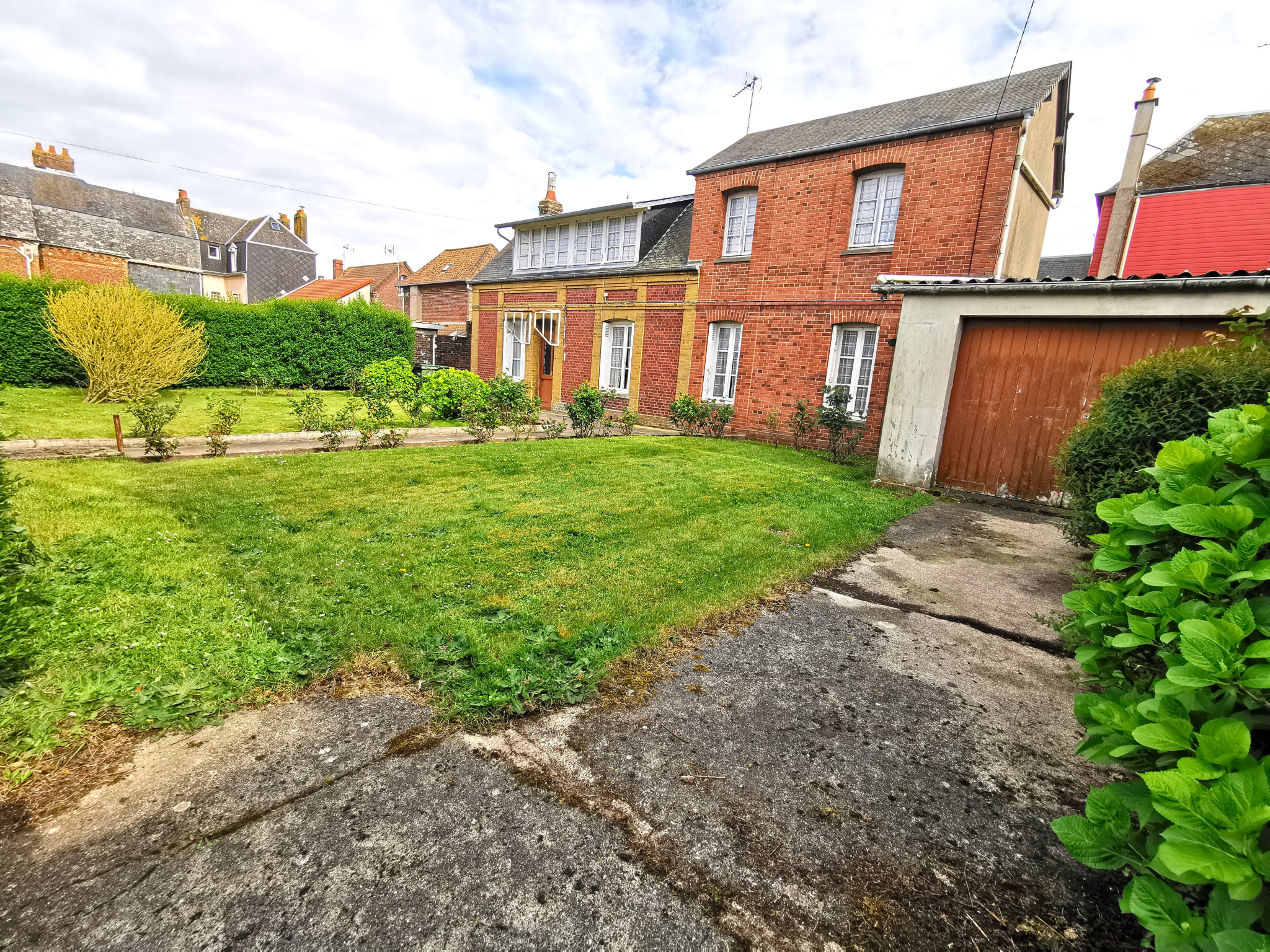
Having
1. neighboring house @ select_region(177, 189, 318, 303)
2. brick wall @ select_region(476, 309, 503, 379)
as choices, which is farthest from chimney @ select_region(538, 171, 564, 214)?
neighboring house @ select_region(177, 189, 318, 303)

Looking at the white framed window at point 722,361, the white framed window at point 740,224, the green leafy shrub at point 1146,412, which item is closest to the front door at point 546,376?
the white framed window at point 722,361

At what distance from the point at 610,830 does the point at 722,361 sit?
515 inches

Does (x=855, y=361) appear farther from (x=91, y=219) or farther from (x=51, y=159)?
(x=51, y=159)

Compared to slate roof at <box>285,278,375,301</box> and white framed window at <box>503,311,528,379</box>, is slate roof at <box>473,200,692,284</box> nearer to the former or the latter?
white framed window at <box>503,311,528,379</box>

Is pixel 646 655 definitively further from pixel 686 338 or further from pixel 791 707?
pixel 686 338

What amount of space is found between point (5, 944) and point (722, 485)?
7202mm

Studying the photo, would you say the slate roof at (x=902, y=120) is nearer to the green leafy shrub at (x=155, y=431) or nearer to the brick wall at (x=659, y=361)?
the brick wall at (x=659, y=361)

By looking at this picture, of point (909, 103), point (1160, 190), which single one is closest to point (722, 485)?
point (909, 103)

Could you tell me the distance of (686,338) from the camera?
1466cm

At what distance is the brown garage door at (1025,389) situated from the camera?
22.8 ft

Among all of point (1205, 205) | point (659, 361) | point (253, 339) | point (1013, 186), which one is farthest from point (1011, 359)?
point (253, 339)

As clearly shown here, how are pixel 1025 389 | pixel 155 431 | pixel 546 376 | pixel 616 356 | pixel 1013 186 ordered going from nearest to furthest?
pixel 1025 389 < pixel 155 431 < pixel 1013 186 < pixel 616 356 < pixel 546 376

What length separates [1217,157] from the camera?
1502 cm

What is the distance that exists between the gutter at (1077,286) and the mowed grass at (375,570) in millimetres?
2953
